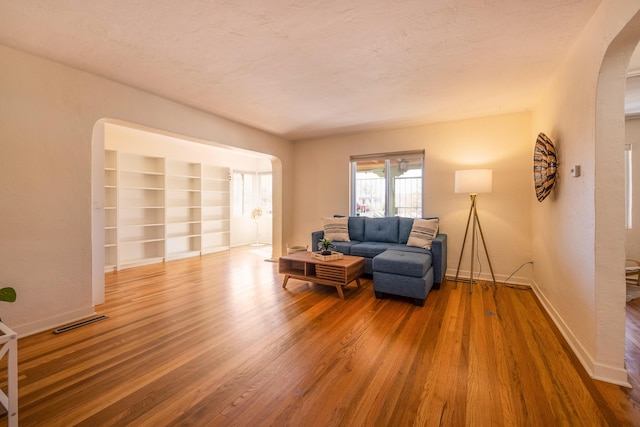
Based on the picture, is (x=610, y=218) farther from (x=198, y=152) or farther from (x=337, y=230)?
(x=198, y=152)

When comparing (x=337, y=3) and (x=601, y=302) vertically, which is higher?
(x=337, y=3)

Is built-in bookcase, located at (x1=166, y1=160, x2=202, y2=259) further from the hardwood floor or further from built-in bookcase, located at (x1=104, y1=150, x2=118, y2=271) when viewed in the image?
the hardwood floor

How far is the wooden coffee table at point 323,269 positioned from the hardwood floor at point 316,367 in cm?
26

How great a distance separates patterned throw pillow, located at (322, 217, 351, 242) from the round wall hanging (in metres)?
2.61

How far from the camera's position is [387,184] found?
4887mm

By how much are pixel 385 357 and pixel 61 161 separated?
335cm

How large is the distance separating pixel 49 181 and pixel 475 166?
511cm

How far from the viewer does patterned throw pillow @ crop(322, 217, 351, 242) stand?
15.0ft

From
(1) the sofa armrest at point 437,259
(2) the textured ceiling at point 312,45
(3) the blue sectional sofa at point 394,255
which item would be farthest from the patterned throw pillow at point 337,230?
(2) the textured ceiling at point 312,45

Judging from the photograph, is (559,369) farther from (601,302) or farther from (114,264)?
(114,264)

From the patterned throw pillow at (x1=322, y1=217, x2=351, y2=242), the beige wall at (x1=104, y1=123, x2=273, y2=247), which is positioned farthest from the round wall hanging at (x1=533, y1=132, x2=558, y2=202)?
the beige wall at (x1=104, y1=123, x2=273, y2=247)

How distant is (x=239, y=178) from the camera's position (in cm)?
733

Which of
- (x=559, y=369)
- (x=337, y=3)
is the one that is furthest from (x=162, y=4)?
(x=559, y=369)

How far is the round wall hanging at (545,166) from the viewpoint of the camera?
261 cm
